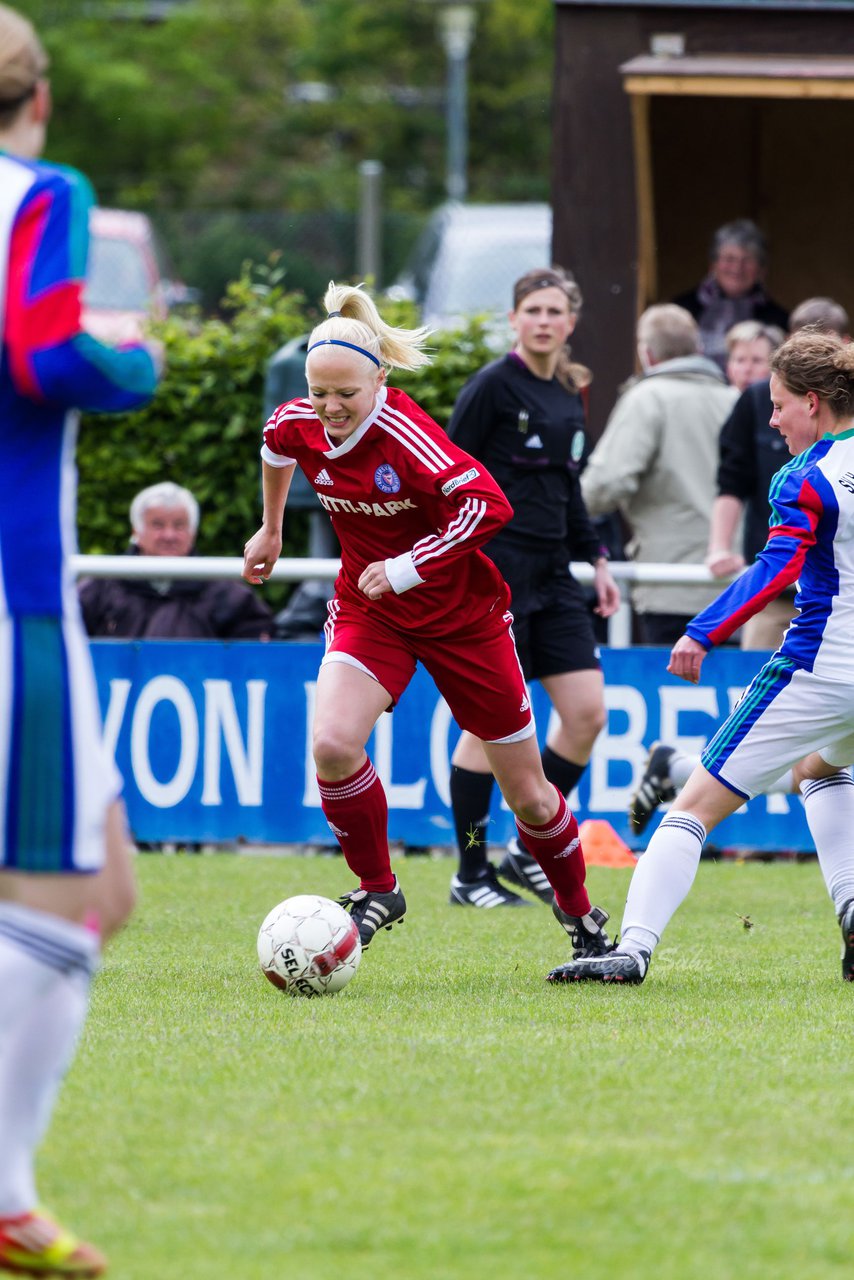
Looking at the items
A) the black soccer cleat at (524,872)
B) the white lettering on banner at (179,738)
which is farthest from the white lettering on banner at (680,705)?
the white lettering on banner at (179,738)

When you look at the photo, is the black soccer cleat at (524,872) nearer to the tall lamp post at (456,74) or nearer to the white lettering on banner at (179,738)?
the white lettering on banner at (179,738)

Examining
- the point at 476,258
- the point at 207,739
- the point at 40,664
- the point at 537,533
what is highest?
the point at 476,258

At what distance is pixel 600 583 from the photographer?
8758 mm

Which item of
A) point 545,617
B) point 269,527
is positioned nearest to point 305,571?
point 545,617

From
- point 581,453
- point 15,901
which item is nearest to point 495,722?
point 581,453

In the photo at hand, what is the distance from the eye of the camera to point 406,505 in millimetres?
6324

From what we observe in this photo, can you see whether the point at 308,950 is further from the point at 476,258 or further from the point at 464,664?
the point at 476,258

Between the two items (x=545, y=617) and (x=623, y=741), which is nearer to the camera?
(x=545, y=617)

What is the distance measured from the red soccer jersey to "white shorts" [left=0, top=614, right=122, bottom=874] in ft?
8.99

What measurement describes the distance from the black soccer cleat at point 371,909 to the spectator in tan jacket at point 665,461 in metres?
3.71

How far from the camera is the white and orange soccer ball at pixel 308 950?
19.5 ft

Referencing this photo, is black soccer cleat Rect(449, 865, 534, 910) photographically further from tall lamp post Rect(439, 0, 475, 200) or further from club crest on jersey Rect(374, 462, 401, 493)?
tall lamp post Rect(439, 0, 475, 200)

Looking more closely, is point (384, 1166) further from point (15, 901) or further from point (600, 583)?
point (600, 583)

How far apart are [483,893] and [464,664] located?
7.37 ft
